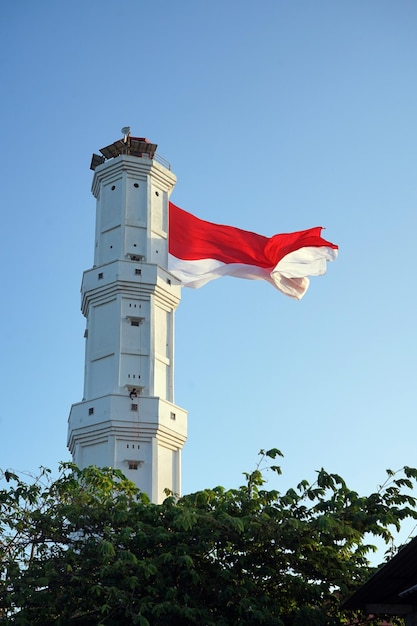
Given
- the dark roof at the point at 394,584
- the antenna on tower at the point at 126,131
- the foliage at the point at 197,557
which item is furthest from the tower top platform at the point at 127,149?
the dark roof at the point at 394,584

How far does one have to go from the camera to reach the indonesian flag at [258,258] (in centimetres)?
3759

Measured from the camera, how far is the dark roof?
13.1 m

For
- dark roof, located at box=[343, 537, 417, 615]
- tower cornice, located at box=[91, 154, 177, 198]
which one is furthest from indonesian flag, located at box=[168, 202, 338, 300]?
dark roof, located at box=[343, 537, 417, 615]

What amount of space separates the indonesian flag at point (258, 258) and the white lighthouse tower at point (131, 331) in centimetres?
298

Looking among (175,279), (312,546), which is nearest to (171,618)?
(312,546)

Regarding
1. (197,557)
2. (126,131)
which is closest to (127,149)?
(126,131)

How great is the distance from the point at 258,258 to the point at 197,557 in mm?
19944

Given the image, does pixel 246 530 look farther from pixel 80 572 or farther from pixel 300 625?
pixel 80 572

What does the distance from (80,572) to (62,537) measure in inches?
61.9

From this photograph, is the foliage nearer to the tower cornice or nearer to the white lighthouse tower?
the white lighthouse tower

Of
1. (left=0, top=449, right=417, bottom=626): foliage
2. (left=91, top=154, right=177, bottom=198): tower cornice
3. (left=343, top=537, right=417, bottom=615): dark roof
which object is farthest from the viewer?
(left=91, top=154, right=177, bottom=198): tower cornice

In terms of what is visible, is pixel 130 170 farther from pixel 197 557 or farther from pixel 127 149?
pixel 197 557

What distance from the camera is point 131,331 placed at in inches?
1570

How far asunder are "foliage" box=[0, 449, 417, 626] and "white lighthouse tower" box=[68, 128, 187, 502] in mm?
16188
